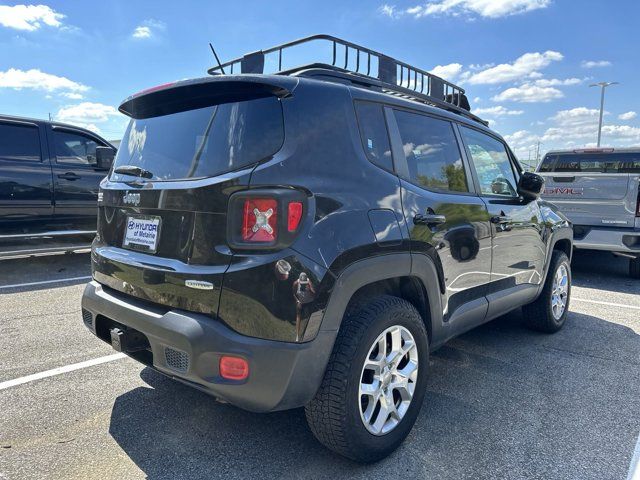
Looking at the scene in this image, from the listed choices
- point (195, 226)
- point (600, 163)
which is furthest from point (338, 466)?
point (600, 163)

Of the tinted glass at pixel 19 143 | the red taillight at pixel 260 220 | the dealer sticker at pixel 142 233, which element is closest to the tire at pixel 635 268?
the red taillight at pixel 260 220

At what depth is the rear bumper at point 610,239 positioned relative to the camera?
6.57m

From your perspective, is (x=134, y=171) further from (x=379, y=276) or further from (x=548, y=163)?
(x=548, y=163)

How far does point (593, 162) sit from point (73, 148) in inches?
340

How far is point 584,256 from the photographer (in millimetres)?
9141

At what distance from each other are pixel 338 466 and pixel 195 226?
4.62 ft

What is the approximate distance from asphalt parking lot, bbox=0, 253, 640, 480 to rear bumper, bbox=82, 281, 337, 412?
53 cm

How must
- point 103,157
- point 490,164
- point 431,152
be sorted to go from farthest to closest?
point 103,157 < point 490,164 < point 431,152

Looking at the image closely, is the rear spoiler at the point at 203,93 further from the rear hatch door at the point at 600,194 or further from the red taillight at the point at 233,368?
the rear hatch door at the point at 600,194

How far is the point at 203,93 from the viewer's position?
239 cm

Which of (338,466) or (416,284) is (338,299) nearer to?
(416,284)

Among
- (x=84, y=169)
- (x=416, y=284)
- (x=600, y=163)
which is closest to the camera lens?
(x=416, y=284)

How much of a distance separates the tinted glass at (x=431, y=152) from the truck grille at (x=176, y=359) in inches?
61.3

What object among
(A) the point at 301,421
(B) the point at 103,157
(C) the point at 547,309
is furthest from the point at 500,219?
(B) the point at 103,157
